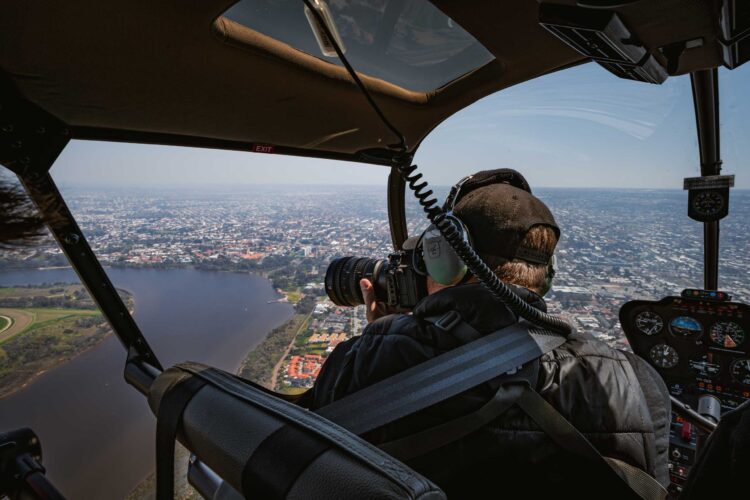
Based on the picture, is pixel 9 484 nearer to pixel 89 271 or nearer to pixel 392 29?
pixel 89 271

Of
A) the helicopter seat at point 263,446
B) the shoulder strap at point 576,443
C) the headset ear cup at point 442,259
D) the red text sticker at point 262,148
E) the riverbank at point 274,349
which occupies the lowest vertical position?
the riverbank at point 274,349

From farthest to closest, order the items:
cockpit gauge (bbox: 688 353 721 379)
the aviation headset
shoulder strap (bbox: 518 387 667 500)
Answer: cockpit gauge (bbox: 688 353 721 379) → the aviation headset → shoulder strap (bbox: 518 387 667 500)

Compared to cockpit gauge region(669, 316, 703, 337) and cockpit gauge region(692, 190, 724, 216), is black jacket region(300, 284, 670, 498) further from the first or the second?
cockpit gauge region(692, 190, 724, 216)

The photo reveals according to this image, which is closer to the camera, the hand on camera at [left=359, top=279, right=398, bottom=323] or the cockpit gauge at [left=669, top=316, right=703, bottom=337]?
the hand on camera at [left=359, top=279, right=398, bottom=323]

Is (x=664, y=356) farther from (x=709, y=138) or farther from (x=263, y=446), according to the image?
(x=263, y=446)

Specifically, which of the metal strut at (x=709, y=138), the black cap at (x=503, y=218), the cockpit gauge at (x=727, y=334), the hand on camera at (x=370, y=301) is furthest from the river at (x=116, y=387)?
the metal strut at (x=709, y=138)

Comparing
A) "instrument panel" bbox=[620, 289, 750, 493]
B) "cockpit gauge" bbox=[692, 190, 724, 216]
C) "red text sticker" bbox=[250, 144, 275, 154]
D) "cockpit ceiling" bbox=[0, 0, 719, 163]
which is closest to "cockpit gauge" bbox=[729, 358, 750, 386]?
"instrument panel" bbox=[620, 289, 750, 493]

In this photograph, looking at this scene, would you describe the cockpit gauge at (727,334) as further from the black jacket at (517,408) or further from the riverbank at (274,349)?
the riverbank at (274,349)
